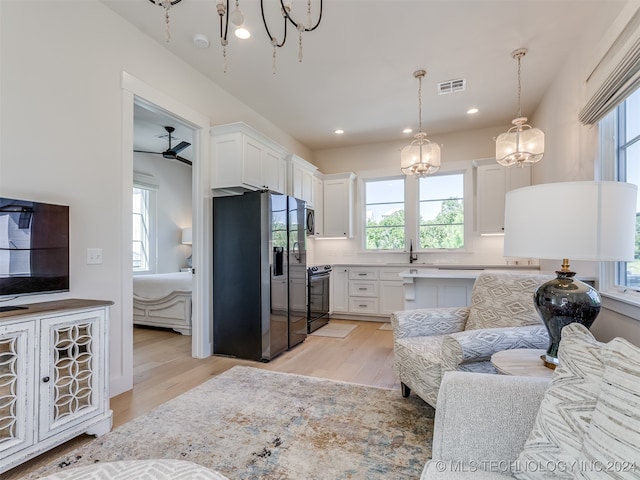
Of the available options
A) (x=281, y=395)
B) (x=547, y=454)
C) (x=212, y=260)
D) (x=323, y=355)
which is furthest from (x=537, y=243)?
(x=212, y=260)

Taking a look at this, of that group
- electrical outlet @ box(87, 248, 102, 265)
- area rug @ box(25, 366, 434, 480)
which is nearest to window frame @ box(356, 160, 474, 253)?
area rug @ box(25, 366, 434, 480)

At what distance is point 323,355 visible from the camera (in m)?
3.55

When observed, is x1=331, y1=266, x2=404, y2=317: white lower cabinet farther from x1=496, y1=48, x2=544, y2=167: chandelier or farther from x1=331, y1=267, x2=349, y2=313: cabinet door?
x1=496, y1=48, x2=544, y2=167: chandelier

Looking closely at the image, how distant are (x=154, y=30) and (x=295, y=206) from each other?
2.12 metres

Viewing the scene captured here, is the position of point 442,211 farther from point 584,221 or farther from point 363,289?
point 584,221

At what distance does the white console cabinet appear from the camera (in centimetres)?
158

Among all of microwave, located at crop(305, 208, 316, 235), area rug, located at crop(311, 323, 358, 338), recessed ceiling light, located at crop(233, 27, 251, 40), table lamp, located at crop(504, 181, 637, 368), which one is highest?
recessed ceiling light, located at crop(233, 27, 251, 40)

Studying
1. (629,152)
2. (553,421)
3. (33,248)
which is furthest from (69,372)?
(629,152)

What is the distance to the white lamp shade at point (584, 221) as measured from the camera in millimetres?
1271

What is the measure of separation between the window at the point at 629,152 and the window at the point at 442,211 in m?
2.96

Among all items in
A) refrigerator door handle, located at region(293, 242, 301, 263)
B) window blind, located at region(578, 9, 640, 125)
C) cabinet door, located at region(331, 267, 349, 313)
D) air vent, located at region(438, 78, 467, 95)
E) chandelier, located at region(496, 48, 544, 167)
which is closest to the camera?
window blind, located at region(578, 9, 640, 125)

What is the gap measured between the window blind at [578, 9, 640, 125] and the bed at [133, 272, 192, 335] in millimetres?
4432

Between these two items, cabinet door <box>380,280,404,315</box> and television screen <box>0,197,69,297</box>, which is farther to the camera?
cabinet door <box>380,280,404,315</box>

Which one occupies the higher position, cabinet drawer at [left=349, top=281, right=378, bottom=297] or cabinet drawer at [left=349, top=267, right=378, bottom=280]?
cabinet drawer at [left=349, top=267, right=378, bottom=280]
